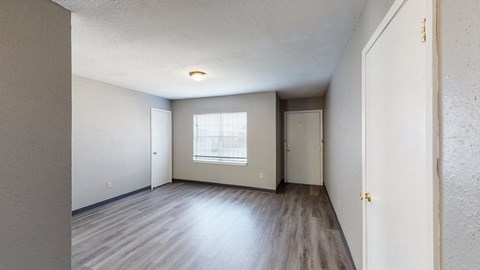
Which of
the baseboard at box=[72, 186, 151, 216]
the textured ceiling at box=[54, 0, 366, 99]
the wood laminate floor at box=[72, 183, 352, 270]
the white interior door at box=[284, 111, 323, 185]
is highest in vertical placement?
the textured ceiling at box=[54, 0, 366, 99]

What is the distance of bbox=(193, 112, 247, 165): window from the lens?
16.2 ft

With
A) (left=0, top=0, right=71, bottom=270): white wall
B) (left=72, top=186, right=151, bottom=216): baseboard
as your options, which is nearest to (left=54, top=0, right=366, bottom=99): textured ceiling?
(left=0, top=0, right=71, bottom=270): white wall

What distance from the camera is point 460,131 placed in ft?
1.88

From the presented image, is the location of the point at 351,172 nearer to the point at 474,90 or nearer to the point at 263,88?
the point at 474,90

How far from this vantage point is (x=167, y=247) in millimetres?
2303

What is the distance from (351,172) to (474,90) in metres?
1.61

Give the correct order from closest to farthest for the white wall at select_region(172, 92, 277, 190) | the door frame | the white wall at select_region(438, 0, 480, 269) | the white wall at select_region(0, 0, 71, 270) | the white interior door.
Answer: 1. the white wall at select_region(438, 0, 480, 269)
2. the door frame
3. the white wall at select_region(0, 0, 71, 270)
4. the white wall at select_region(172, 92, 277, 190)
5. the white interior door

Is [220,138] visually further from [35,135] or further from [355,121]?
[35,135]

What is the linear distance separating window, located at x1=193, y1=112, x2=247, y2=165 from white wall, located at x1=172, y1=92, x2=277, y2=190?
14 cm

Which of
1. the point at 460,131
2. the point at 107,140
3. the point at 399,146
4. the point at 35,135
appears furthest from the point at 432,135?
the point at 107,140

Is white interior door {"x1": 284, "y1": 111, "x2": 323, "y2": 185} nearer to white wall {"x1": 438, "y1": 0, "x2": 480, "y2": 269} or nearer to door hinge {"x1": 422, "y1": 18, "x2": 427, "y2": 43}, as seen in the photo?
door hinge {"x1": 422, "y1": 18, "x2": 427, "y2": 43}

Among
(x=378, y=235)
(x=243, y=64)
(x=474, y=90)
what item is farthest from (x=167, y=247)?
(x=474, y=90)

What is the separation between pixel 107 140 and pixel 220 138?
8.08ft

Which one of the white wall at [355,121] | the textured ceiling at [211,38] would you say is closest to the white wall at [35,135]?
the textured ceiling at [211,38]
